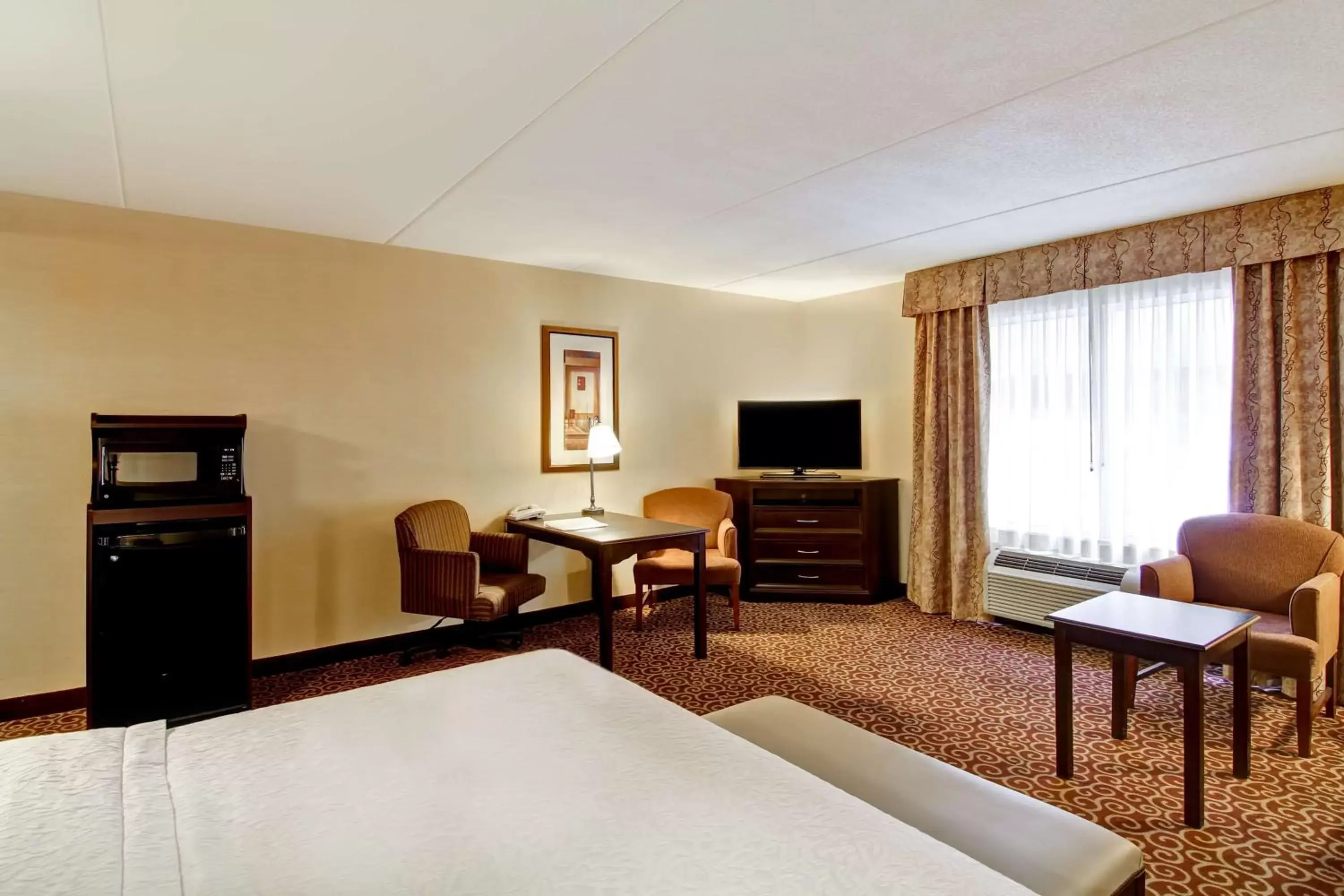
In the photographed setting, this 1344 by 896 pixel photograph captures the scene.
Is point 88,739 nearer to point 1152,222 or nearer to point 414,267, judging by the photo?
point 414,267

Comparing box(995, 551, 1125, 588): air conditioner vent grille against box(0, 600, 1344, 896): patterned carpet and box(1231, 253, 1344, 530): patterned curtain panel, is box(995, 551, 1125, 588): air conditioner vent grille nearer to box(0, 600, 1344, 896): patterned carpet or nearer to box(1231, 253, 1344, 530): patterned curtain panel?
box(0, 600, 1344, 896): patterned carpet

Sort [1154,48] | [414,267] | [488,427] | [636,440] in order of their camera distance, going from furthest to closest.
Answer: [636,440] < [488,427] < [414,267] < [1154,48]

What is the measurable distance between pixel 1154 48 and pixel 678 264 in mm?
3124

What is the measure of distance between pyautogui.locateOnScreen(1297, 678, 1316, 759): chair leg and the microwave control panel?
15.8 ft

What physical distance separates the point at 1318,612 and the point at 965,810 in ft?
7.89

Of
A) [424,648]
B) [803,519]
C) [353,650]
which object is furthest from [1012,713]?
[353,650]

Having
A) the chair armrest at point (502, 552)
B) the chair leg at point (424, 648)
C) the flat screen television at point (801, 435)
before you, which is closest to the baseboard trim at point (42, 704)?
the chair leg at point (424, 648)

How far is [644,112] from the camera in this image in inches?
99.6

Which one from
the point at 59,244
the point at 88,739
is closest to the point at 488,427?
the point at 59,244

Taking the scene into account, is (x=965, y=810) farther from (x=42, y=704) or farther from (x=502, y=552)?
(x=42, y=704)

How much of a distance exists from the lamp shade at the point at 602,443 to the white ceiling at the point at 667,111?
1446 millimetres

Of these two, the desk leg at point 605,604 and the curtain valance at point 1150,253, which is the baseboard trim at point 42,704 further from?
the curtain valance at point 1150,253

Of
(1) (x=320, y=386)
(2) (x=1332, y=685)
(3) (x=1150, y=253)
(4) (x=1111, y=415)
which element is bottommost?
(2) (x=1332, y=685)

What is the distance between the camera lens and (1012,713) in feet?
10.8
